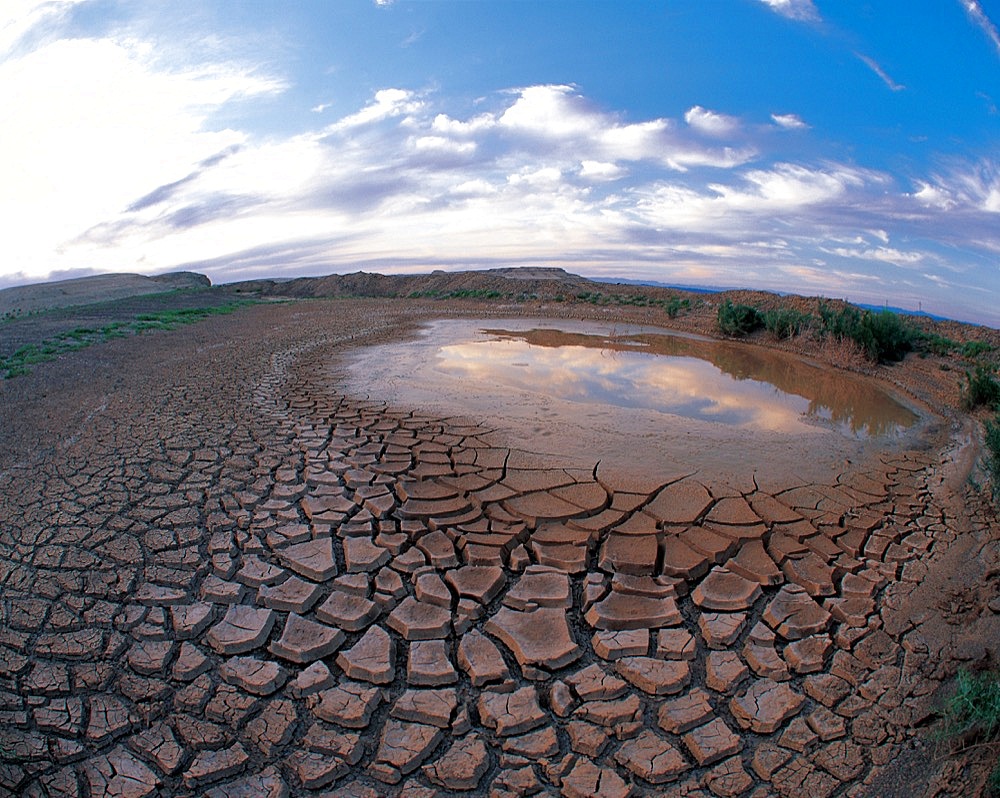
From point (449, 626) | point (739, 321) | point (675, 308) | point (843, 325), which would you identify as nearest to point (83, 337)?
point (449, 626)

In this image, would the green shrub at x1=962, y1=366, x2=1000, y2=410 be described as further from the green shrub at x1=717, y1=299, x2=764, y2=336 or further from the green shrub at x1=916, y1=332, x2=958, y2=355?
the green shrub at x1=717, y1=299, x2=764, y2=336

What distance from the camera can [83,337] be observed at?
12906 millimetres

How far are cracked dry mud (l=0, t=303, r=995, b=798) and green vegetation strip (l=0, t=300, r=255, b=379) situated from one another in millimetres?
6054

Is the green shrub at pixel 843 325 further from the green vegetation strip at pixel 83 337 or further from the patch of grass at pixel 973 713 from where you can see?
the green vegetation strip at pixel 83 337

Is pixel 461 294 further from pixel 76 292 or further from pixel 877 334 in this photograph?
pixel 76 292

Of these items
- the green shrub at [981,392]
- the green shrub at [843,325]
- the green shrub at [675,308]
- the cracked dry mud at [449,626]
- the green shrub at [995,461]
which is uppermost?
the green shrub at [675,308]

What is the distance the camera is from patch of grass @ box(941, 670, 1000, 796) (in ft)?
7.09

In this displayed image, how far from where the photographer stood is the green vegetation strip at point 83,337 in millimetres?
9664

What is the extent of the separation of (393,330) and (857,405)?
33.9 ft

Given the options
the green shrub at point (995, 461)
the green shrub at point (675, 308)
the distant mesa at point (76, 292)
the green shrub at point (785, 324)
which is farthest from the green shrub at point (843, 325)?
the distant mesa at point (76, 292)

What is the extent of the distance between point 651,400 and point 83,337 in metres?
12.3

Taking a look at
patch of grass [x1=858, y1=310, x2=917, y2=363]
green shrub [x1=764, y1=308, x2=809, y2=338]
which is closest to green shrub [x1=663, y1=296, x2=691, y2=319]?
green shrub [x1=764, y1=308, x2=809, y2=338]

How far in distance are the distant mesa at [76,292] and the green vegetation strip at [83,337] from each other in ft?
41.7

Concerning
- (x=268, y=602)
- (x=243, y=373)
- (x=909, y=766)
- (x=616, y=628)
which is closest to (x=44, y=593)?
(x=268, y=602)
